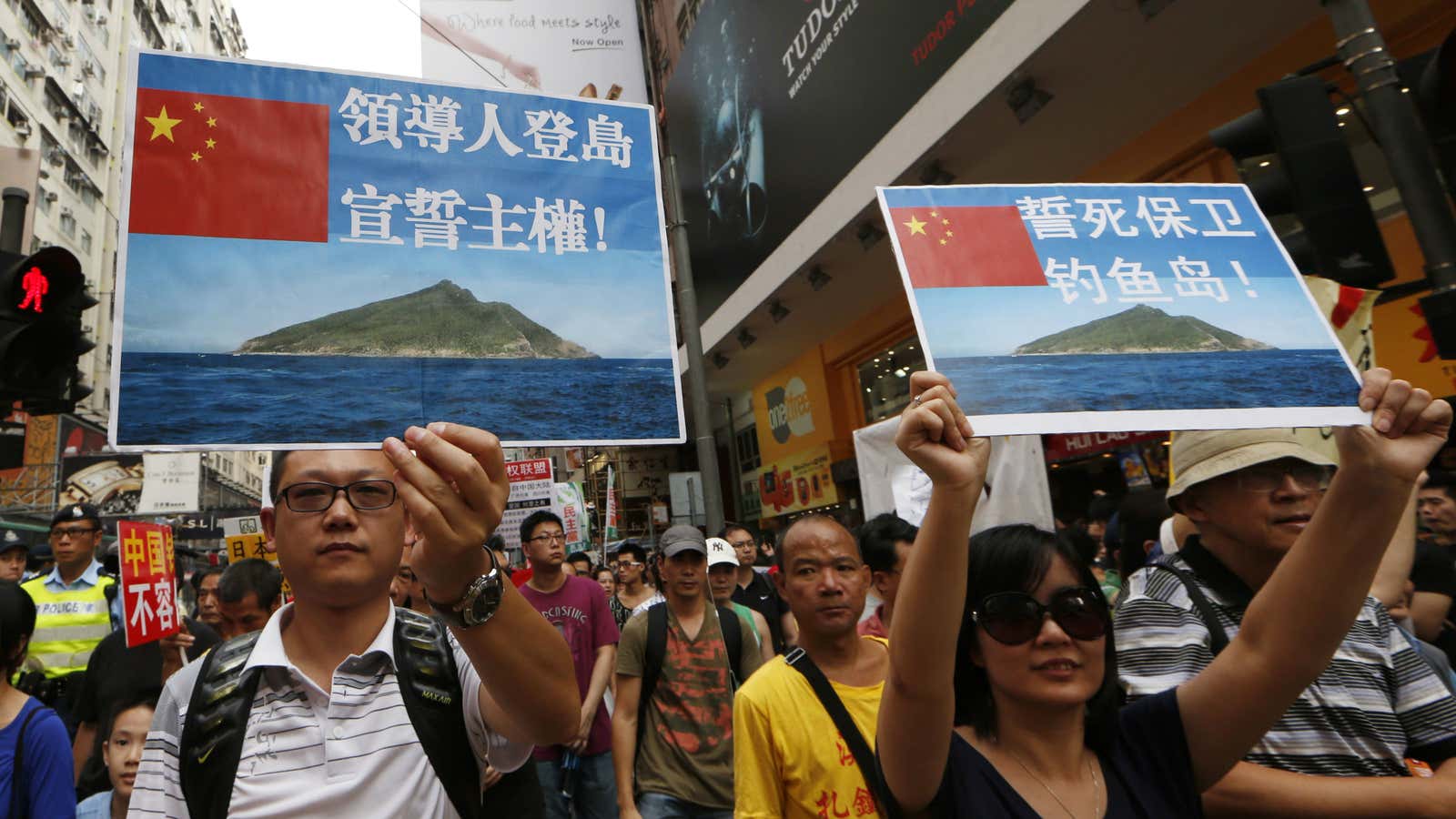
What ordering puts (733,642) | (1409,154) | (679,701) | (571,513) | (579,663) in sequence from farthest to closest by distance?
1. (571,513)
2. (579,663)
3. (733,642)
4. (679,701)
5. (1409,154)

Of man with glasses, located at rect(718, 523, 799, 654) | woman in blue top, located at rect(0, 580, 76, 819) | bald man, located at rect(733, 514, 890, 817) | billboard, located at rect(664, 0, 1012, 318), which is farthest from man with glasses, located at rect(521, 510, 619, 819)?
→ billboard, located at rect(664, 0, 1012, 318)

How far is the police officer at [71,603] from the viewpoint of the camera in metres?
4.93

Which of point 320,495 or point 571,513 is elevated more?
point 571,513

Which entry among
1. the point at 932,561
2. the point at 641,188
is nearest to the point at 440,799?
the point at 932,561

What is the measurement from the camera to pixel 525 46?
1331 cm


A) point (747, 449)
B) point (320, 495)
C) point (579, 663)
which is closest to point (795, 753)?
point (320, 495)

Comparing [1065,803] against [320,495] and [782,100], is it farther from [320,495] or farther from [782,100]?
[782,100]

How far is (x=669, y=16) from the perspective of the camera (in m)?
21.4

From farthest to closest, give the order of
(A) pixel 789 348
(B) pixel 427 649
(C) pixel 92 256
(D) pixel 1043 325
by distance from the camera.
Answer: (C) pixel 92 256 → (A) pixel 789 348 → (D) pixel 1043 325 → (B) pixel 427 649

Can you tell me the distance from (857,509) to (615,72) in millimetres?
8996

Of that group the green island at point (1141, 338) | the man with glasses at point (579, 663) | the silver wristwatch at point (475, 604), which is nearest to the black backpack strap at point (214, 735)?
the silver wristwatch at point (475, 604)

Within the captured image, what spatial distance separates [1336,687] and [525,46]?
1387 cm

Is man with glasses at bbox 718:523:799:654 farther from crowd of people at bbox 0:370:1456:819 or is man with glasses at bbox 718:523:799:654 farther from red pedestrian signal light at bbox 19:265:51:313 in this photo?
red pedestrian signal light at bbox 19:265:51:313

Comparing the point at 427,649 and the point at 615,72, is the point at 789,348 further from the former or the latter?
the point at 427,649
